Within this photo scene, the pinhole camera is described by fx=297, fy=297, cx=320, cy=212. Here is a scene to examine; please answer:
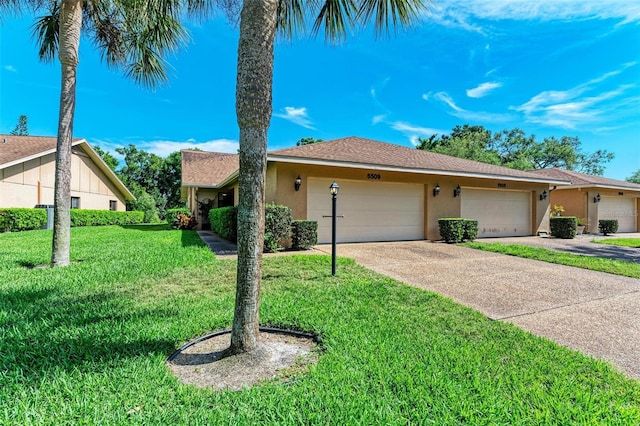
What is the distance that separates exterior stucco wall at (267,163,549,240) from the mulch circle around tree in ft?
21.3

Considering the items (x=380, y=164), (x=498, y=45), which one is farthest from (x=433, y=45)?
(x=380, y=164)

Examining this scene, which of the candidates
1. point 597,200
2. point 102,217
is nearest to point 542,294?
point 597,200

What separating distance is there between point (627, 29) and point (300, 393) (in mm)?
15232

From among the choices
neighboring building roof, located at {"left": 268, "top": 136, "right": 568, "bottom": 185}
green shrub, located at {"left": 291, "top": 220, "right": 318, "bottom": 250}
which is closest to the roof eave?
neighboring building roof, located at {"left": 268, "top": 136, "right": 568, "bottom": 185}

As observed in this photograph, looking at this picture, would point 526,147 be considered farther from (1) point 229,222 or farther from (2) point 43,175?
(2) point 43,175

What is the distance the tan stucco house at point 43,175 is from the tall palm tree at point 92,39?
40.5 feet

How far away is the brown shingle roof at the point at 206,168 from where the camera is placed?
17.5 metres

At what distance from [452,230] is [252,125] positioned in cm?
976

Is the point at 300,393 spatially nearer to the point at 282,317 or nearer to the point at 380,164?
the point at 282,317

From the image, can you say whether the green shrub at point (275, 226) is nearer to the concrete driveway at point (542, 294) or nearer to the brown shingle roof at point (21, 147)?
the concrete driveway at point (542, 294)

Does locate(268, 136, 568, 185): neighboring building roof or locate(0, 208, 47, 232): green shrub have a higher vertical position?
locate(268, 136, 568, 185): neighboring building roof

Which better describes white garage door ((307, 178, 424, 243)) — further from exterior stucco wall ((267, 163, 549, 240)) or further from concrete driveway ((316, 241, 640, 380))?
concrete driveway ((316, 241, 640, 380))

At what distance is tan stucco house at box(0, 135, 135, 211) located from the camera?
15.9 meters

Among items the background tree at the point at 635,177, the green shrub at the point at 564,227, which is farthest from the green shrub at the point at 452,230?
the background tree at the point at 635,177
